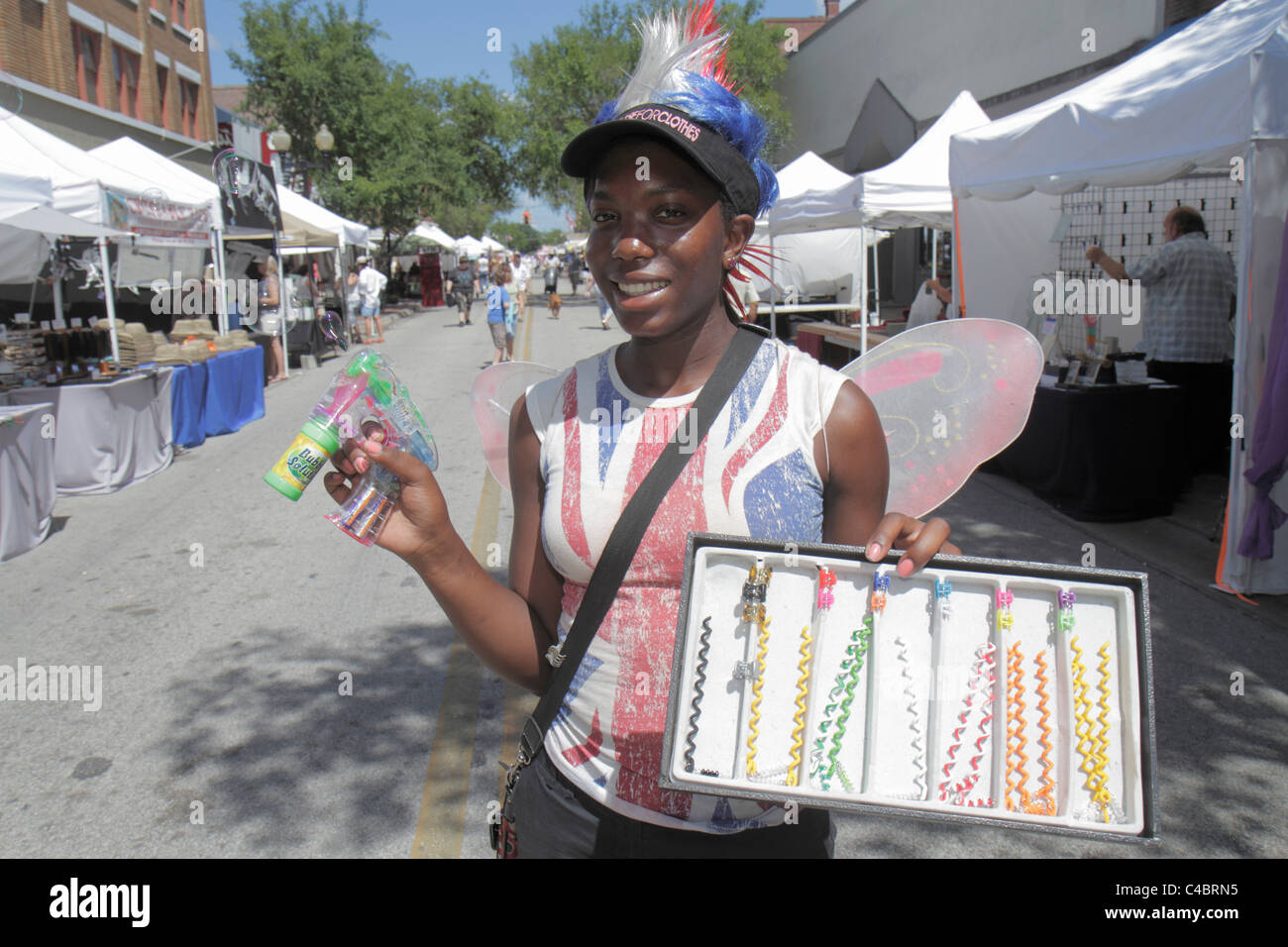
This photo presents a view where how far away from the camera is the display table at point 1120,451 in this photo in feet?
23.6

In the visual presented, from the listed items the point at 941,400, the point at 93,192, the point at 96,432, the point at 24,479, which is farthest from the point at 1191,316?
the point at 93,192

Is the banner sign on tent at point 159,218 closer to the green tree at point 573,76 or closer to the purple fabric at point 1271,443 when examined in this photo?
the purple fabric at point 1271,443

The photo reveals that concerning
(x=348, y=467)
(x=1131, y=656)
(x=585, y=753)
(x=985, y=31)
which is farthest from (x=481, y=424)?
(x=985, y=31)

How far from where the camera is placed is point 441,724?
4.32 metres

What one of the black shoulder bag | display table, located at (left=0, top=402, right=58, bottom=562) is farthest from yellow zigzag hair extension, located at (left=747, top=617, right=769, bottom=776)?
display table, located at (left=0, top=402, right=58, bottom=562)

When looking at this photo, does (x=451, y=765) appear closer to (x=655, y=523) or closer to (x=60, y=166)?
(x=655, y=523)

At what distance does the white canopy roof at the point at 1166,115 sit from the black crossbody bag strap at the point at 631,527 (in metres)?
5.05

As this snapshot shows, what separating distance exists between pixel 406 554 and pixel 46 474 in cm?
745

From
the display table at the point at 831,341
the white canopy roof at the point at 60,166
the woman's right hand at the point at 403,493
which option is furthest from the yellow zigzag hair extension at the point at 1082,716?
the display table at the point at 831,341

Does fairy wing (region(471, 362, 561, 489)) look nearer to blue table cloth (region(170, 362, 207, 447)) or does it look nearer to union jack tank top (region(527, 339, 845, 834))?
union jack tank top (region(527, 339, 845, 834))

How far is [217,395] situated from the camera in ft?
39.1

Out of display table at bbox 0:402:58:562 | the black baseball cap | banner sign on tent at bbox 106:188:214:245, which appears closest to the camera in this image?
the black baseball cap

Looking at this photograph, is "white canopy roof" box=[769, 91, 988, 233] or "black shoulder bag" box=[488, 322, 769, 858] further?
"white canopy roof" box=[769, 91, 988, 233]

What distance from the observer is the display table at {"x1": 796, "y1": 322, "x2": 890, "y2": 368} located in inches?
537
